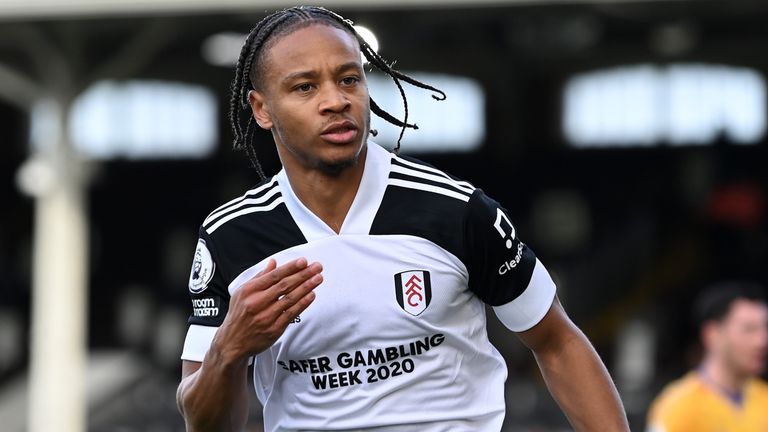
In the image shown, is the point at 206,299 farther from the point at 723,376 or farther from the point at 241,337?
the point at 723,376

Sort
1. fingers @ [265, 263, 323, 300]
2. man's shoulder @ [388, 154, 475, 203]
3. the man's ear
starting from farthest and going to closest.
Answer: the man's ear < man's shoulder @ [388, 154, 475, 203] < fingers @ [265, 263, 323, 300]

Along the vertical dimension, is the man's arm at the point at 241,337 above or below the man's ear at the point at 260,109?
below

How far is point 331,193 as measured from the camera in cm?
349

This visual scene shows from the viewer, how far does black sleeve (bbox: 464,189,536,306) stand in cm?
341

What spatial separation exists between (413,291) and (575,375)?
1.49ft

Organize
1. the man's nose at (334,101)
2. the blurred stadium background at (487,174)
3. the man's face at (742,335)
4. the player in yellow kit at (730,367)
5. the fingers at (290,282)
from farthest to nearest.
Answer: the blurred stadium background at (487,174) < the man's face at (742,335) < the player in yellow kit at (730,367) < the man's nose at (334,101) < the fingers at (290,282)

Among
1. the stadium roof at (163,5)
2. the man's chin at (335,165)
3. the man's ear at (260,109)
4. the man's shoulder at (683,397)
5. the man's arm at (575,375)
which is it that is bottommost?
the man's shoulder at (683,397)

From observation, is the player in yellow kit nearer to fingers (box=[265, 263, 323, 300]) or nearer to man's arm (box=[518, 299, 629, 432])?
man's arm (box=[518, 299, 629, 432])

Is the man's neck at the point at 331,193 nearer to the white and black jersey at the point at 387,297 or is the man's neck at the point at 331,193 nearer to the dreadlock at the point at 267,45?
the white and black jersey at the point at 387,297

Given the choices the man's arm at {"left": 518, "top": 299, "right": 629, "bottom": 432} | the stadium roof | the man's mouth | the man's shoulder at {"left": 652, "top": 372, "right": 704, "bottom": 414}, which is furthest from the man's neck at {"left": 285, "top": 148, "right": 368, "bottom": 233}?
the stadium roof

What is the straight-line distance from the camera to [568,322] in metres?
3.56

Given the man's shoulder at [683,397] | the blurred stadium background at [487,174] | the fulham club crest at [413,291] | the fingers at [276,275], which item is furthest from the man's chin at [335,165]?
the blurred stadium background at [487,174]

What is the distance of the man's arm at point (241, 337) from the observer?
3.07 meters

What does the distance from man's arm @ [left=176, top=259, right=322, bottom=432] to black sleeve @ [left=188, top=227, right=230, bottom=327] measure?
130 mm
